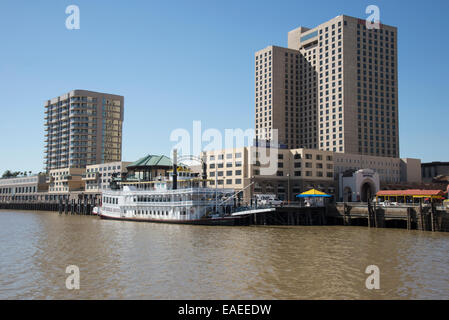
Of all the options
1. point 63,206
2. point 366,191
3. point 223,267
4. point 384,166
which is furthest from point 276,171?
point 63,206

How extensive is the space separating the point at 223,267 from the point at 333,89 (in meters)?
148

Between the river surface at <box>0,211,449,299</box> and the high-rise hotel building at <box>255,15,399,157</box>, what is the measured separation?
118 metres

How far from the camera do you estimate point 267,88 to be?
19075 cm

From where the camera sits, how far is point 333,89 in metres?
171

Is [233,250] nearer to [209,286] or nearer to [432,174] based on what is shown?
[209,286]

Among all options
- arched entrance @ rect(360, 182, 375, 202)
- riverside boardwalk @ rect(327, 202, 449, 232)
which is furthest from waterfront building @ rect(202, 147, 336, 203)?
riverside boardwalk @ rect(327, 202, 449, 232)

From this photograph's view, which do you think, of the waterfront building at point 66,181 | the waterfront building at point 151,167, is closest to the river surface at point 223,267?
the waterfront building at point 151,167

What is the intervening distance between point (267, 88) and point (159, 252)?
512ft

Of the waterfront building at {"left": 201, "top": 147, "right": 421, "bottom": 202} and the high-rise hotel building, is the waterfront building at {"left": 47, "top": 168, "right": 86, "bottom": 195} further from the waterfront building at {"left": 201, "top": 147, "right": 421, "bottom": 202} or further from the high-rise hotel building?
the high-rise hotel building

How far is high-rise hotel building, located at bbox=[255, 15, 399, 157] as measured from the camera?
167 metres

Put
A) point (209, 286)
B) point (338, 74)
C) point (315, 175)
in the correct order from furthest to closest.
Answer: point (338, 74) → point (315, 175) → point (209, 286)

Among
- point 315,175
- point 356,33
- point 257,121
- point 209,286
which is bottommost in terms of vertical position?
point 209,286

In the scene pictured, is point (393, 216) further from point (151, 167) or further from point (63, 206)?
point (63, 206)

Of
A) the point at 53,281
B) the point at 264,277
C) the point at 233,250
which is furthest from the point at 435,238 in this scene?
the point at 53,281
